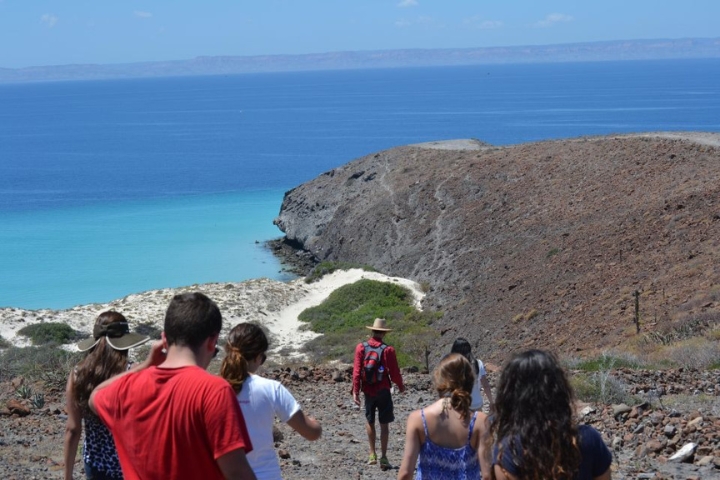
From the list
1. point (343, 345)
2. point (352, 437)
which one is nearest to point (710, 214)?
point (343, 345)

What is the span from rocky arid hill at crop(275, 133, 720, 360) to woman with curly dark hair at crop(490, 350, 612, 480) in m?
15.0

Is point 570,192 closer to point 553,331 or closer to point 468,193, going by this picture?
point 468,193

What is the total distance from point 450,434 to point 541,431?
139cm

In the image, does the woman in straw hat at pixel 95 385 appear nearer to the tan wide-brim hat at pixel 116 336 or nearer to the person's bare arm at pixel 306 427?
the tan wide-brim hat at pixel 116 336

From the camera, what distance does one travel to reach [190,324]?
4.26 metres

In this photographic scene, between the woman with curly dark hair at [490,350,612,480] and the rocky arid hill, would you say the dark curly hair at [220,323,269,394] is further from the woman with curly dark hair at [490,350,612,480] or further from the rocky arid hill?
the rocky arid hill

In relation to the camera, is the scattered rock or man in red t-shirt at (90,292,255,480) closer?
man in red t-shirt at (90,292,255,480)

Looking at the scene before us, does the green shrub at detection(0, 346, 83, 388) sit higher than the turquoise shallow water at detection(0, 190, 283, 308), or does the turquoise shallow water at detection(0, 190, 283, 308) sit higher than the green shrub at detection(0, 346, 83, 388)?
the green shrub at detection(0, 346, 83, 388)

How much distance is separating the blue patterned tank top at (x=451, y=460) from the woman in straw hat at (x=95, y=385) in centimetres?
185

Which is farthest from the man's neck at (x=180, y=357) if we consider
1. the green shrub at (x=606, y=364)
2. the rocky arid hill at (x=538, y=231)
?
the rocky arid hill at (x=538, y=231)

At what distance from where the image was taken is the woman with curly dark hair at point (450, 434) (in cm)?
542

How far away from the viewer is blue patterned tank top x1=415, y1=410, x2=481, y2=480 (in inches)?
213

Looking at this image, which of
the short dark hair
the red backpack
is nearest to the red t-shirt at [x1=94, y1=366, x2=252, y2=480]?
the short dark hair

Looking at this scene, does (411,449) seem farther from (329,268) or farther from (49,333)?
(329,268)
